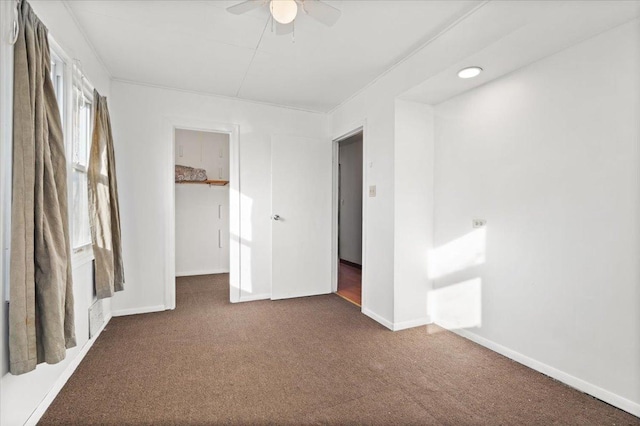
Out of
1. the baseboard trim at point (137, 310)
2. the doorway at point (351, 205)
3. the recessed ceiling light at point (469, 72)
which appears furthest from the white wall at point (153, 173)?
the doorway at point (351, 205)

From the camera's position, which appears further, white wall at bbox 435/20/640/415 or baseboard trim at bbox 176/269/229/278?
baseboard trim at bbox 176/269/229/278

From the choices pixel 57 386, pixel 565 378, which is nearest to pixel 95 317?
pixel 57 386

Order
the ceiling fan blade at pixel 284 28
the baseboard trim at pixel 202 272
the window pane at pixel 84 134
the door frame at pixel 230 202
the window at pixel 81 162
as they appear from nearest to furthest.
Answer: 1. the ceiling fan blade at pixel 284 28
2. the window at pixel 81 162
3. the window pane at pixel 84 134
4. the door frame at pixel 230 202
5. the baseboard trim at pixel 202 272

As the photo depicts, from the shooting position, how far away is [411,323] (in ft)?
9.86

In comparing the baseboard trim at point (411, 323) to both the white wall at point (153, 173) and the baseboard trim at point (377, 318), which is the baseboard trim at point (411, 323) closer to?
the baseboard trim at point (377, 318)

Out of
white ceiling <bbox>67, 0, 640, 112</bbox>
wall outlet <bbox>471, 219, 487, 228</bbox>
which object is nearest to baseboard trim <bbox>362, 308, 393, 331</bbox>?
wall outlet <bbox>471, 219, 487, 228</bbox>

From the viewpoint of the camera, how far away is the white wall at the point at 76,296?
54.0 inches

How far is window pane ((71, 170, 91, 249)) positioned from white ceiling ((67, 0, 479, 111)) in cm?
108

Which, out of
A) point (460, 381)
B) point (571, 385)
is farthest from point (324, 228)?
point (571, 385)

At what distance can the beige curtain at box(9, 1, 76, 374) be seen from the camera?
4.47 ft

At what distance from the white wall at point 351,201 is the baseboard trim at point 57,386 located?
4.35 m

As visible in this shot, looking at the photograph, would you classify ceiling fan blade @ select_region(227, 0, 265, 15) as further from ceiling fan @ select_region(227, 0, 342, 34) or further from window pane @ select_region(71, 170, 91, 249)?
window pane @ select_region(71, 170, 91, 249)

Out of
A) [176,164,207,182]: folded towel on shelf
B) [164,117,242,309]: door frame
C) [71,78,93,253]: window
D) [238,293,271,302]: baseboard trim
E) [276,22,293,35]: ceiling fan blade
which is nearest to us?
[276,22,293,35]: ceiling fan blade

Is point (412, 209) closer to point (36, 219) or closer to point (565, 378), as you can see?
point (565, 378)
